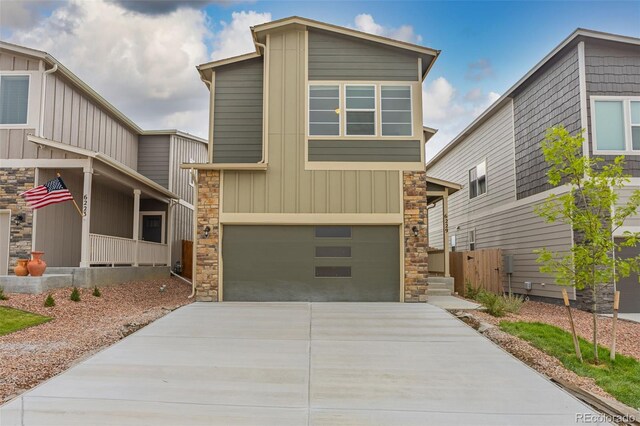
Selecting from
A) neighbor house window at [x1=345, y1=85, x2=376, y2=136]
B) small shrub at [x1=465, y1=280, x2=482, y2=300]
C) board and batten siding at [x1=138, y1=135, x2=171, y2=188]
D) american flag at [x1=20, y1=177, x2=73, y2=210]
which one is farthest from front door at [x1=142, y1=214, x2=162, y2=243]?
small shrub at [x1=465, y1=280, x2=482, y2=300]

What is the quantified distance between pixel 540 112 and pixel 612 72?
6.94 feet

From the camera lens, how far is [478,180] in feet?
60.7

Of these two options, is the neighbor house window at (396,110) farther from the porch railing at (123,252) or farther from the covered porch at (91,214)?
the porch railing at (123,252)

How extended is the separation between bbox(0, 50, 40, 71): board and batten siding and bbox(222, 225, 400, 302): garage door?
733cm

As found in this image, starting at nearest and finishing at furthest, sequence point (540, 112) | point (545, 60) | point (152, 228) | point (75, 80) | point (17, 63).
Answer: point (545, 60), point (17, 63), point (540, 112), point (75, 80), point (152, 228)

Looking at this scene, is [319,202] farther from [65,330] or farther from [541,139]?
[541,139]

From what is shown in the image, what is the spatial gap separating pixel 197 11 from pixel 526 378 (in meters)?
16.4

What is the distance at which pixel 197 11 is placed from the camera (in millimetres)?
17453

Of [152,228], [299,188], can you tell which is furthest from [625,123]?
[152,228]

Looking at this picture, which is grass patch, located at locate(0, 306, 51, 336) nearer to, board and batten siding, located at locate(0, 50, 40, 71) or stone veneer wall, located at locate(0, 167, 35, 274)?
stone veneer wall, located at locate(0, 167, 35, 274)

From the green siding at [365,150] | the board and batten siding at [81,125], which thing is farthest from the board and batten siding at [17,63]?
the green siding at [365,150]

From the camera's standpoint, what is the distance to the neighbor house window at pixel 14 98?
13.0m

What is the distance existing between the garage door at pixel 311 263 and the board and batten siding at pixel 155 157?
30.9ft

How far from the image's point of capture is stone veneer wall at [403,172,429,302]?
11.4 m
